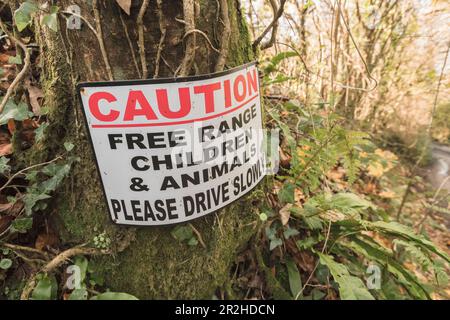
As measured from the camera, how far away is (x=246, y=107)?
3.43ft

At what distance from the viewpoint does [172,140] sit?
903 mm

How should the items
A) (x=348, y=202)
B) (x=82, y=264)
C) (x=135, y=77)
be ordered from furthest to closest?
(x=348, y=202), (x=82, y=264), (x=135, y=77)

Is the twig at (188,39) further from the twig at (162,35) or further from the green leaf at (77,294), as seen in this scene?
the green leaf at (77,294)

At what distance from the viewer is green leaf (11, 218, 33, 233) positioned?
1081mm

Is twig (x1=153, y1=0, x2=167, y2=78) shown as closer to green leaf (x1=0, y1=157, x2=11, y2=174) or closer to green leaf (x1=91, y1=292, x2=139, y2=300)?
green leaf (x1=0, y1=157, x2=11, y2=174)

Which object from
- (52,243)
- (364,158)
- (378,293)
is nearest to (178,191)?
(52,243)

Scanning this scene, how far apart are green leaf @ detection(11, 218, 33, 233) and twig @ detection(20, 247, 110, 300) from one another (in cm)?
17

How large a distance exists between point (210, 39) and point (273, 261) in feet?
3.76

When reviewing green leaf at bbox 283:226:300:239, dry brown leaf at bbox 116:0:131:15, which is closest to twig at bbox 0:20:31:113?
dry brown leaf at bbox 116:0:131:15

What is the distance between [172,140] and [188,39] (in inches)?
13.4

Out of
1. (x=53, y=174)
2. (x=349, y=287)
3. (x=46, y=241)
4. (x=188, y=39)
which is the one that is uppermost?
(x=188, y=39)

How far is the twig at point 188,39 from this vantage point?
2.85 ft

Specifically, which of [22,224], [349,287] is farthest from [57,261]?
[349,287]

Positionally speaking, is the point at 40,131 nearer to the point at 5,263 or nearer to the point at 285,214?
the point at 5,263
